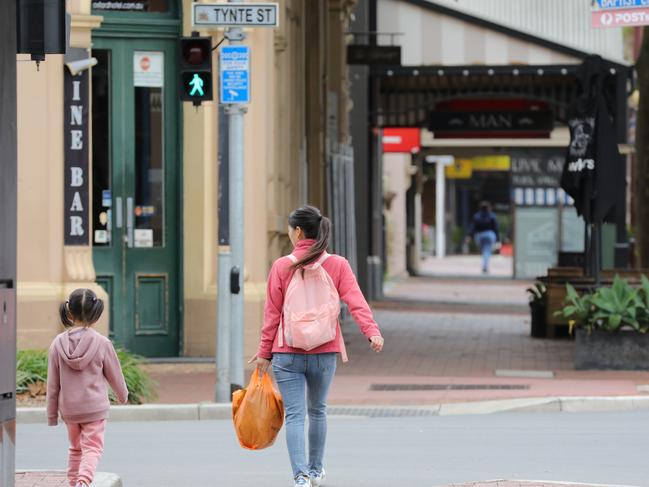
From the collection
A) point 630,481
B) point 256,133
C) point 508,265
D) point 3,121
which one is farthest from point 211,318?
point 508,265

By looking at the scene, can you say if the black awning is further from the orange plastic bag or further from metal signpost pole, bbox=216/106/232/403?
the orange plastic bag

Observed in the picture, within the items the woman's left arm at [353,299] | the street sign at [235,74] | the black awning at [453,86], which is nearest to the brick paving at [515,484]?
the woman's left arm at [353,299]

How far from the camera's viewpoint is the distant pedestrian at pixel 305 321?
324 inches

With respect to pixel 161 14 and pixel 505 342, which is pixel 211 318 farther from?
pixel 505 342

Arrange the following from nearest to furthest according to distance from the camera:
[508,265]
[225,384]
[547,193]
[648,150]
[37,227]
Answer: [225,384] < [37,227] < [648,150] < [547,193] < [508,265]

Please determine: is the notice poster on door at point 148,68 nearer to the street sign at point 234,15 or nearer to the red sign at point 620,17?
the street sign at point 234,15

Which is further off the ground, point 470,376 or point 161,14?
point 161,14

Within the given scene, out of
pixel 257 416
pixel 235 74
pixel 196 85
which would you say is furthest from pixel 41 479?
pixel 235 74

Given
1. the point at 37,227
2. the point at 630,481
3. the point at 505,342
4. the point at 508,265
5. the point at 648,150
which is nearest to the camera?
the point at 630,481

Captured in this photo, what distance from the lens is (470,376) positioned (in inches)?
625

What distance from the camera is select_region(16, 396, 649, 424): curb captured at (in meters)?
12.7

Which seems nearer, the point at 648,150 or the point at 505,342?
the point at 505,342

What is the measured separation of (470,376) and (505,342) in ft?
15.5

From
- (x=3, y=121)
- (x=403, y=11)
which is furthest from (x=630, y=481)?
(x=403, y=11)
